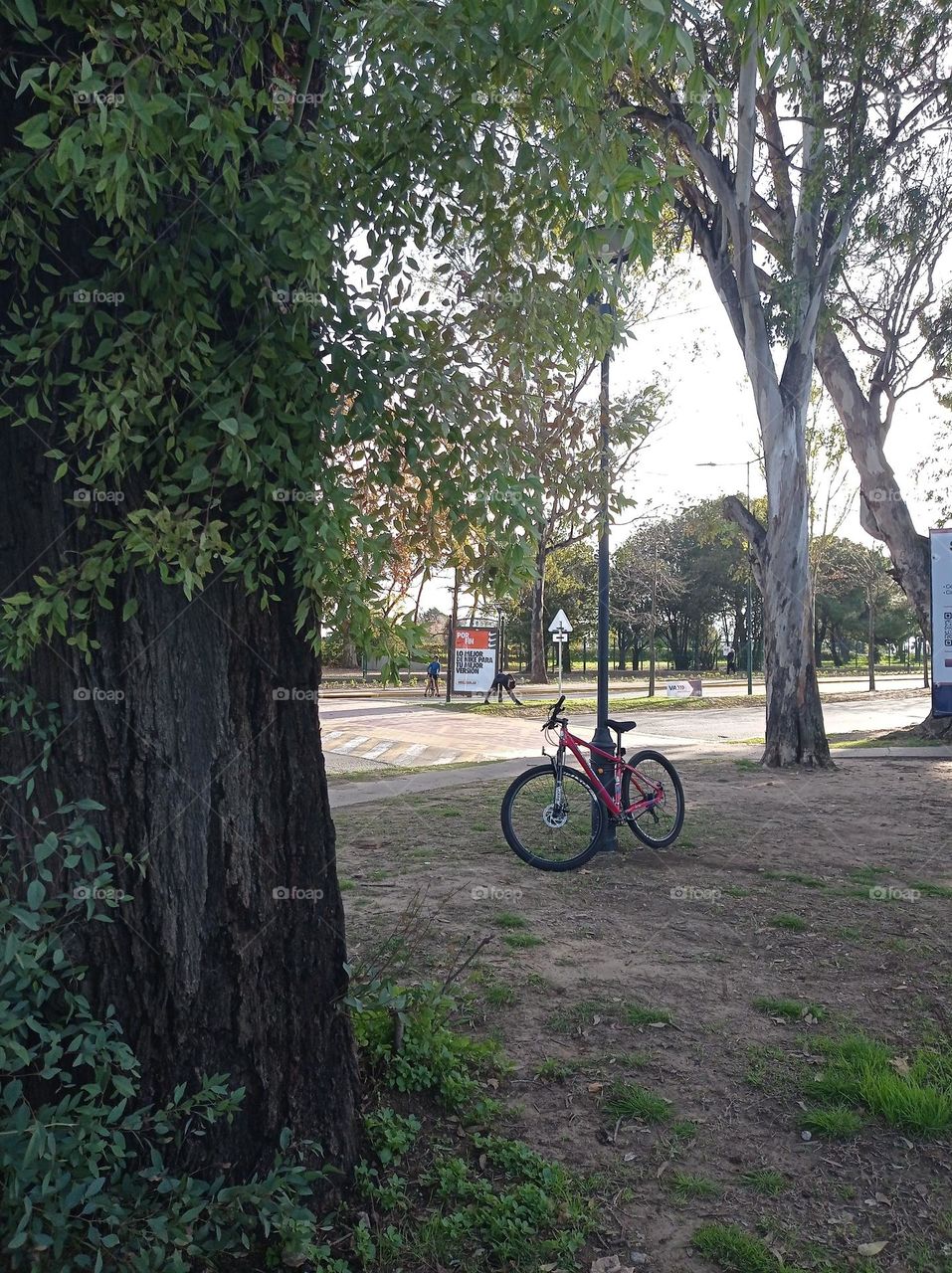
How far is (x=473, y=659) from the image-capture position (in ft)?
92.7

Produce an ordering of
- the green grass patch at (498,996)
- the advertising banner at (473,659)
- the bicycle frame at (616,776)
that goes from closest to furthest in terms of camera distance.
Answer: the green grass patch at (498,996) < the bicycle frame at (616,776) < the advertising banner at (473,659)

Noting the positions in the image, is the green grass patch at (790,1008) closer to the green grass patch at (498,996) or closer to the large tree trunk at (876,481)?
the green grass patch at (498,996)

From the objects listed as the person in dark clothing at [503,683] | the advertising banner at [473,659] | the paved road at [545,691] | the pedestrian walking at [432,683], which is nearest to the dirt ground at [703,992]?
the person in dark clothing at [503,683]

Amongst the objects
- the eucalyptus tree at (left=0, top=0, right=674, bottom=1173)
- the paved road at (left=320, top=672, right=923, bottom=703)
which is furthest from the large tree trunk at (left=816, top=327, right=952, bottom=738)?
the eucalyptus tree at (left=0, top=0, right=674, bottom=1173)

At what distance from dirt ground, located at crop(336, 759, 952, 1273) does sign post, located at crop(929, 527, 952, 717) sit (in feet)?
24.3

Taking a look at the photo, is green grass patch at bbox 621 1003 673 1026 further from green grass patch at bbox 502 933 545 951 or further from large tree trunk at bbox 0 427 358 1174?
large tree trunk at bbox 0 427 358 1174

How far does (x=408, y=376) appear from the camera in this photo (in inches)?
122

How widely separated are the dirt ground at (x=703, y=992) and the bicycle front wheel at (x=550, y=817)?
20cm

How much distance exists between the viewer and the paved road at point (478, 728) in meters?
16.8

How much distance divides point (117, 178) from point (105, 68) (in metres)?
0.45

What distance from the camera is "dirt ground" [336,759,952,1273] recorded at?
3.17m

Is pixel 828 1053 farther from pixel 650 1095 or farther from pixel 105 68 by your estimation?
pixel 105 68

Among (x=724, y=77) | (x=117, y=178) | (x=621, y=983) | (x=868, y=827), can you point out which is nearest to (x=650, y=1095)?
(x=621, y=983)

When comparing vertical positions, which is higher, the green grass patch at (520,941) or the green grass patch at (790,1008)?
the green grass patch at (520,941)
